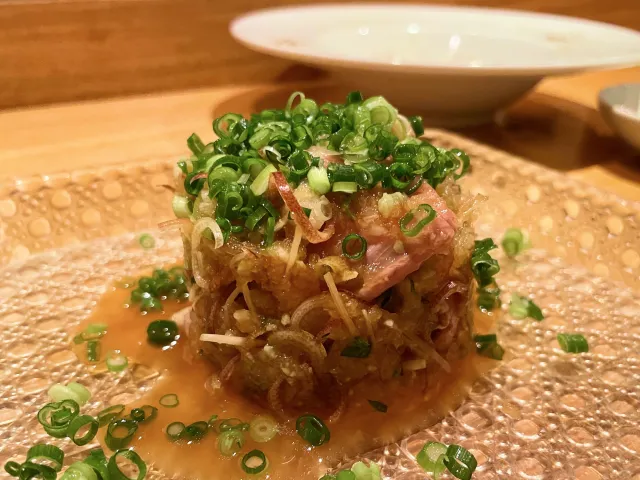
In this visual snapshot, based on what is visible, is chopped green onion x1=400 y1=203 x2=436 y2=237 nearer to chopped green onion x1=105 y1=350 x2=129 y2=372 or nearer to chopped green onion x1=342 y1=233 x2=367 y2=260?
chopped green onion x1=342 y1=233 x2=367 y2=260

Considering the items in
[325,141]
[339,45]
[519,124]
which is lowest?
[519,124]

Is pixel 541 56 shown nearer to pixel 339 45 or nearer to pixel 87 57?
pixel 339 45

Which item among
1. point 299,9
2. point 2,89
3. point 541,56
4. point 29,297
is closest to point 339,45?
point 299,9

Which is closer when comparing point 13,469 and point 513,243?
point 13,469

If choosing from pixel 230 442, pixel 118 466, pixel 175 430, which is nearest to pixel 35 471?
pixel 118 466

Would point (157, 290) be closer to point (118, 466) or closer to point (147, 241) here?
point (147, 241)

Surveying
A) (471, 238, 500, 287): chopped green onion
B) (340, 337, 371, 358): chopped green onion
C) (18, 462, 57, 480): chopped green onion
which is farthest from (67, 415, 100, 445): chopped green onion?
(471, 238, 500, 287): chopped green onion

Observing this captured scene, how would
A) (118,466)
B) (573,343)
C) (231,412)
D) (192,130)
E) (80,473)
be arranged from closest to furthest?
(80,473), (118,466), (231,412), (573,343), (192,130)
